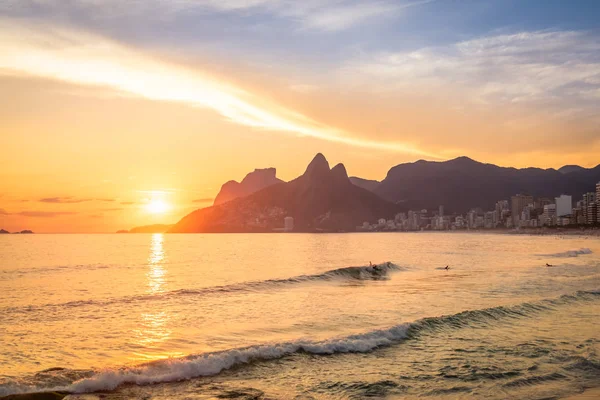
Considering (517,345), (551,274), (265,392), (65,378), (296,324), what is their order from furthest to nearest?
(551,274)
(296,324)
(517,345)
(65,378)
(265,392)

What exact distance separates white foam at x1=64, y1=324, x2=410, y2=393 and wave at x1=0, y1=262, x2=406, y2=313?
1968 centimetres

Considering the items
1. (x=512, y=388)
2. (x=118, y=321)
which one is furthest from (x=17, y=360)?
(x=512, y=388)

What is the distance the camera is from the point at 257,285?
4684cm

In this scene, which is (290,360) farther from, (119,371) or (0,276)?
(0,276)

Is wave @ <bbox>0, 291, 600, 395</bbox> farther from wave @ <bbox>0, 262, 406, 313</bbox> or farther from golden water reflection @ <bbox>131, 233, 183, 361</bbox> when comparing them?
wave @ <bbox>0, 262, 406, 313</bbox>

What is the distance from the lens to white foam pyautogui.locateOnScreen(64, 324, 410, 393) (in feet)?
52.1

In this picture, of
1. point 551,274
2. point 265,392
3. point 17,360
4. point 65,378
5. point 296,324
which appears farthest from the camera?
point 551,274

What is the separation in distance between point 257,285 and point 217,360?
93.6 ft

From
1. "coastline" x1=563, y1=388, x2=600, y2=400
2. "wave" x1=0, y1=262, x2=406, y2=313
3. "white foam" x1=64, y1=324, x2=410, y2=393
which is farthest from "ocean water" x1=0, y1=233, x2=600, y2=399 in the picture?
"wave" x1=0, y1=262, x2=406, y2=313

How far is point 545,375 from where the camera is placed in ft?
53.8

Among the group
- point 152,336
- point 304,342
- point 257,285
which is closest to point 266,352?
point 304,342

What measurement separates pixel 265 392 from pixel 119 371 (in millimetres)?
5597

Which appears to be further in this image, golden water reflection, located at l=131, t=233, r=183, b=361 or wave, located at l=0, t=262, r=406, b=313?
wave, located at l=0, t=262, r=406, b=313

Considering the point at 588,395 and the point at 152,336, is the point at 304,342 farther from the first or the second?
the point at 588,395
